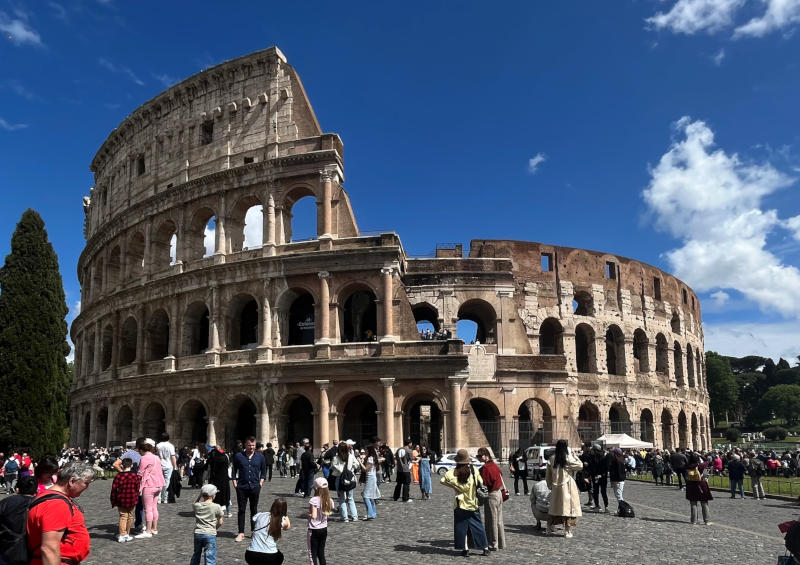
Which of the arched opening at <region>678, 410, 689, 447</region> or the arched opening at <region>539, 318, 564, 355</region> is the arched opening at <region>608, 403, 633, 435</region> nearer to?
the arched opening at <region>539, 318, 564, 355</region>

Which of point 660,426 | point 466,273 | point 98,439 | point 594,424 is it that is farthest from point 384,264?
point 660,426

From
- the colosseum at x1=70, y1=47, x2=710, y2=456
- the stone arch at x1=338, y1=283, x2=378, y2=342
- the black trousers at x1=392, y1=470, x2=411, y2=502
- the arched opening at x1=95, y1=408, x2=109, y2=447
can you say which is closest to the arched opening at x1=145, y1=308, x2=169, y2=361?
the colosseum at x1=70, y1=47, x2=710, y2=456

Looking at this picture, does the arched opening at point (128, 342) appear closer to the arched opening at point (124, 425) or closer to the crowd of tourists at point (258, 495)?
the arched opening at point (124, 425)

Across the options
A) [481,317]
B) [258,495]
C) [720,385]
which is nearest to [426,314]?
[481,317]

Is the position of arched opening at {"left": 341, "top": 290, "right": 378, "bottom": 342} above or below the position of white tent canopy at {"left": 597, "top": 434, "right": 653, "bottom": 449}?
above

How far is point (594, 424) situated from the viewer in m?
34.0

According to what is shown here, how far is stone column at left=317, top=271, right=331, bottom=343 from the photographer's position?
27.5 m

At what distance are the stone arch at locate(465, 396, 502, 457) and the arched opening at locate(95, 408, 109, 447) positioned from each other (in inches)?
759

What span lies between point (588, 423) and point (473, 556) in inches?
1002

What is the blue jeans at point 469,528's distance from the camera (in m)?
9.44

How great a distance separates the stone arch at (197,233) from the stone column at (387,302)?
9332 mm

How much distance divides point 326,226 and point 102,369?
1594 centimetres

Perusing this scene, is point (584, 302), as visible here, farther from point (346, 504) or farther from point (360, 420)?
point (346, 504)

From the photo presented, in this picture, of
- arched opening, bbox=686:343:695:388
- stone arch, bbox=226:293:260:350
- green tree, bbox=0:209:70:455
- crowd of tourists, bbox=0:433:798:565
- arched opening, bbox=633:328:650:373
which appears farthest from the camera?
arched opening, bbox=686:343:695:388
